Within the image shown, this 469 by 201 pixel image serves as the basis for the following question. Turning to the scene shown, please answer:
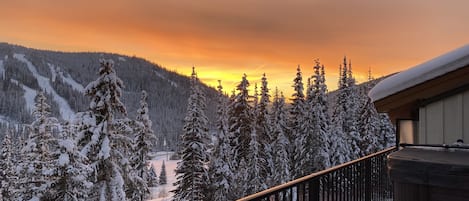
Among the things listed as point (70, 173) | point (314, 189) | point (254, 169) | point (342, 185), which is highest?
point (314, 189)

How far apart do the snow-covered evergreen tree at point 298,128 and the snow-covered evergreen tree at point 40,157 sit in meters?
19.0

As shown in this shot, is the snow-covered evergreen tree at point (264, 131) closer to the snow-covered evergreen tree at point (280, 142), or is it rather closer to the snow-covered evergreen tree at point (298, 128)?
the snow-covered evergreen tree at point (280, 142)

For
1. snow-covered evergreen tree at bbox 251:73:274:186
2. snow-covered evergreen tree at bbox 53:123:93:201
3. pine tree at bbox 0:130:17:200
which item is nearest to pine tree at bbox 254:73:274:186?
snow-covered evergreen tree at bbox 251:73:274:186

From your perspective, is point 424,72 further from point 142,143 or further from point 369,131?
point 369,131

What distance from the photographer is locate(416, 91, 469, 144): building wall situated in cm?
290

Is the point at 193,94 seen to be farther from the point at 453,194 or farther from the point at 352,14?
the point at 453,194

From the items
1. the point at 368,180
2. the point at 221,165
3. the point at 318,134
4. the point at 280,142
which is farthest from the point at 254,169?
the point at 368,180

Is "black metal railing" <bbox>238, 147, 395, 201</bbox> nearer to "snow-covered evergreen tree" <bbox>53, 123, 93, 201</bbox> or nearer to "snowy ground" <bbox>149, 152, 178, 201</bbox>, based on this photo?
Result: "snow-covered evergreen tree" <bbox>53, 123, 93, 201</bbox>

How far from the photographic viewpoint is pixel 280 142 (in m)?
34.2

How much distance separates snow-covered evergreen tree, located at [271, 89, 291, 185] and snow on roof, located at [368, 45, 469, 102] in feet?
98.3

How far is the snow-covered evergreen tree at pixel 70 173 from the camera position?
1734cm

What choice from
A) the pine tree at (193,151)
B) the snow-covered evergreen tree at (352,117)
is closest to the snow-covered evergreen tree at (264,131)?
the pine tree at (193,151)

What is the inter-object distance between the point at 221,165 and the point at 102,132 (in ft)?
39.5

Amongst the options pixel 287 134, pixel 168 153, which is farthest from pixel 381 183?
pixel 168 153
